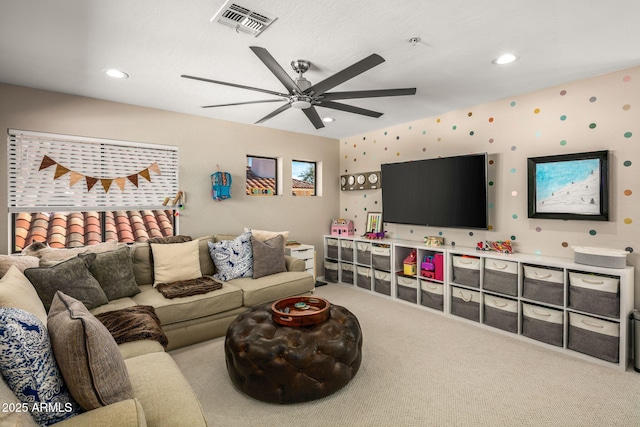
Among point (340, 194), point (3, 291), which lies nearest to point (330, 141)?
point (340, 194)

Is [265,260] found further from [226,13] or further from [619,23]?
[619,23]

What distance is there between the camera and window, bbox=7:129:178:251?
3.07 meters

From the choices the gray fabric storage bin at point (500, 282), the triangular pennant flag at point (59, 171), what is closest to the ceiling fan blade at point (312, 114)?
the gray fabric storage bin at point (500, 282)

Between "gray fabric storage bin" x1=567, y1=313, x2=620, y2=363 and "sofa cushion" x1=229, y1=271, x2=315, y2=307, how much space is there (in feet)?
8.32

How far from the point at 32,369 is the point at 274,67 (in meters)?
1.91

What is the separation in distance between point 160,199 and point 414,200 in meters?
3.26

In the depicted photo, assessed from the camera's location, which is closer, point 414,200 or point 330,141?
point 414,200

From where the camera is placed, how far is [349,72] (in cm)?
203

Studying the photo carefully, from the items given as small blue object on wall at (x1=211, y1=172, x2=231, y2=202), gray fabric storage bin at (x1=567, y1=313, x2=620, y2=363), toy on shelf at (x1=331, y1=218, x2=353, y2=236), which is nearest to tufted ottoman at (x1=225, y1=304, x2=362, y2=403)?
gray fabric storage bin at (x1=567, y1=313, x2=620, y2=363)

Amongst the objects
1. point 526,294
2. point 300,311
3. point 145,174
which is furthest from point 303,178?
point 526,294

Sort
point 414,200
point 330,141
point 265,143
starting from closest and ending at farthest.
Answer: point 414,200, point 265,143, point 330,141

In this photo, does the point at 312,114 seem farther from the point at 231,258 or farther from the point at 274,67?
the point at 231,258

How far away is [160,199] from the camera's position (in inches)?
150

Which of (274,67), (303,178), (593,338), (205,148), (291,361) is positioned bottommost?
(593,338)
